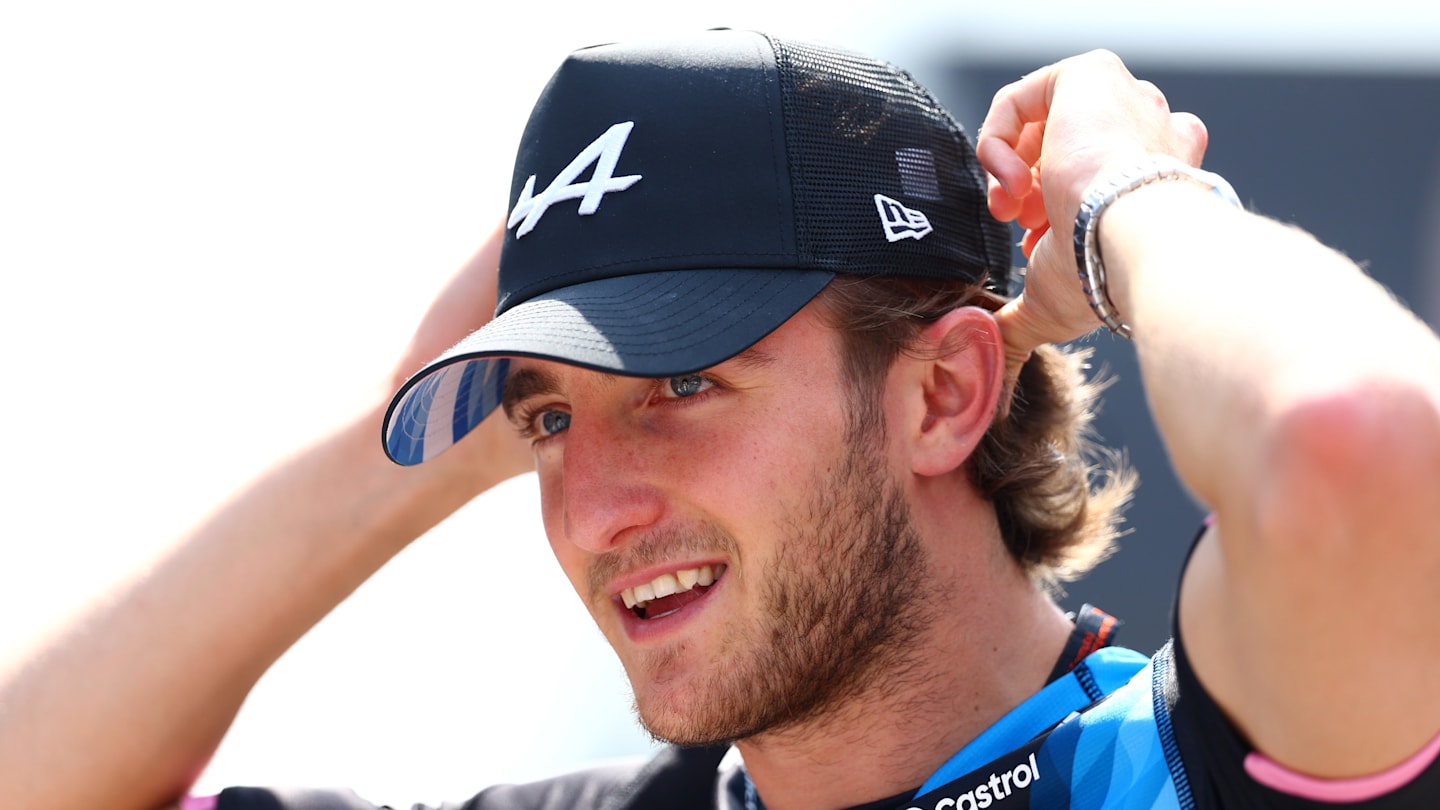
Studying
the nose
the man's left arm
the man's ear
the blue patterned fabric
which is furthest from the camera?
the man's ear

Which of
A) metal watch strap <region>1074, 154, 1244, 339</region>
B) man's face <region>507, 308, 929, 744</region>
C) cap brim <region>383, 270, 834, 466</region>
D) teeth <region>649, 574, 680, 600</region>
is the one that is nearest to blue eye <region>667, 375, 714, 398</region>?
man's face <region>507, 308, 929, 744</region>

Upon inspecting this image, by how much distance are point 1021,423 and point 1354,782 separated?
3.60 feet

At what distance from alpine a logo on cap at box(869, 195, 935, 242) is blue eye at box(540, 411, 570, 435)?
0.55 m

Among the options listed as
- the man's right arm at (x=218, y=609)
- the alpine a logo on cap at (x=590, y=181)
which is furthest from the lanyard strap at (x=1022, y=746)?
the man's right arm at (x=218, y=609)

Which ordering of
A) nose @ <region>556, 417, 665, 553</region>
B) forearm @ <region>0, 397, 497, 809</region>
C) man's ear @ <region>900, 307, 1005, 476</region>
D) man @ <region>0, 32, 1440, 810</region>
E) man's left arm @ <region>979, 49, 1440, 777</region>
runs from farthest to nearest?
forearm @ <region>0, 397, 497, 809</region> < man's ear @ <region>900, 307, 1005, 476</region> < nose @ <region>556, 417, 665, 553</region> < man @ <region>0, 32, 1440, 810</region> < man's left arm @ <region>979, 49, 1440, 777</region>

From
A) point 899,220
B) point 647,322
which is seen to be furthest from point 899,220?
point 647,322

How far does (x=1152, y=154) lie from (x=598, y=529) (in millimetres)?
845

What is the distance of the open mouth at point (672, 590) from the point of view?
6.22ft

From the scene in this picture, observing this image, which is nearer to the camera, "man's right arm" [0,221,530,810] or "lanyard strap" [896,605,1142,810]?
"lanyard strap" [896,605,1142,810]

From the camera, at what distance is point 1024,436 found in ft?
7.32

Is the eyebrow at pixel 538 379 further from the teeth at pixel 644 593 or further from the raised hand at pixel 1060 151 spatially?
the raised hand at pixel 1060 151

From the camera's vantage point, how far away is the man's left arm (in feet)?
3.68

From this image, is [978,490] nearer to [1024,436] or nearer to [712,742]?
[1024,436]

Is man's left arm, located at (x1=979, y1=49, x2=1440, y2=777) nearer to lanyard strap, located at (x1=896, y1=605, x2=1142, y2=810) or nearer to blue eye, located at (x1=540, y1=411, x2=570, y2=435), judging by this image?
lanyard strap, located at (x1=896, y1=605, x2=1142, y2=810)
